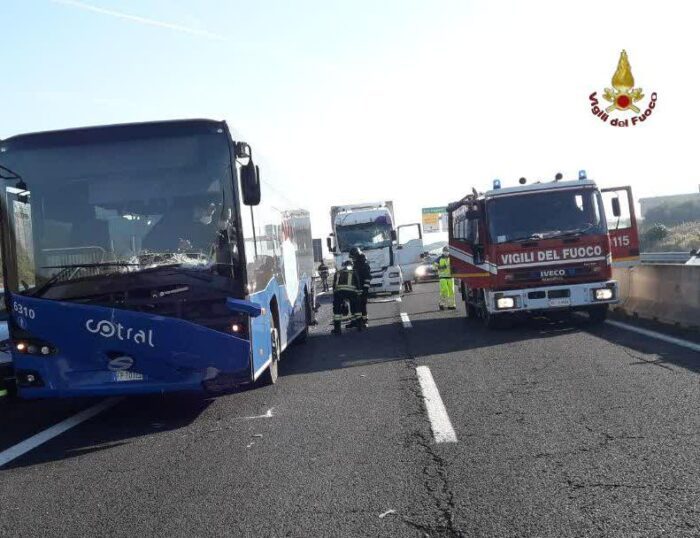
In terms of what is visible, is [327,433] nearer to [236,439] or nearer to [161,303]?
[236,439]

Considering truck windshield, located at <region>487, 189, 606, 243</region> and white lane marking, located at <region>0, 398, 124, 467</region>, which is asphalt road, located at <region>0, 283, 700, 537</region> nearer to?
white lane marking, located at <region>0, 398, 124, 467</region>

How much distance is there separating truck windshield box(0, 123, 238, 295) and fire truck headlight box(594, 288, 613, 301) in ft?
28.7

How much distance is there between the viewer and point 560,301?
49.8 feet

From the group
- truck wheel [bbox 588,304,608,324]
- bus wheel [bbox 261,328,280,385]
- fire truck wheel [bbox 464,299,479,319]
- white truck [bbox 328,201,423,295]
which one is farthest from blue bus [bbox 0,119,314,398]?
white truck [bbox 328,201,423,295]

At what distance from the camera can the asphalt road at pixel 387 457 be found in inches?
201

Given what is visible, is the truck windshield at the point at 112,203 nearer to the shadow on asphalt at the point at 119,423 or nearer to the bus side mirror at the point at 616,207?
the shadow on asphalt at the point at 119,423

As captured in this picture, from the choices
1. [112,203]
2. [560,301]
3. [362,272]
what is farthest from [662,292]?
[112,203]

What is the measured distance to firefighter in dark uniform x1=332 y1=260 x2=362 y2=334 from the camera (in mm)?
17297

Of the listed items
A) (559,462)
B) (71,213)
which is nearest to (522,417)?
(559,462)

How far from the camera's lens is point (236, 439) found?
25.2 ft

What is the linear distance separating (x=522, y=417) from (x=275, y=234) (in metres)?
5.31

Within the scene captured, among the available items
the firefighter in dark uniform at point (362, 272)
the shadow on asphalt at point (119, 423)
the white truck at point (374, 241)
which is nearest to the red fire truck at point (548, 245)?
the firefighter in dark uniform at point (362, 272)

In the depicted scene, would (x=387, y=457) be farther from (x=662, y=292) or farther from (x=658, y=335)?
(x=662, y=292)

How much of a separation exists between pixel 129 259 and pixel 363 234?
2340 centimetres
